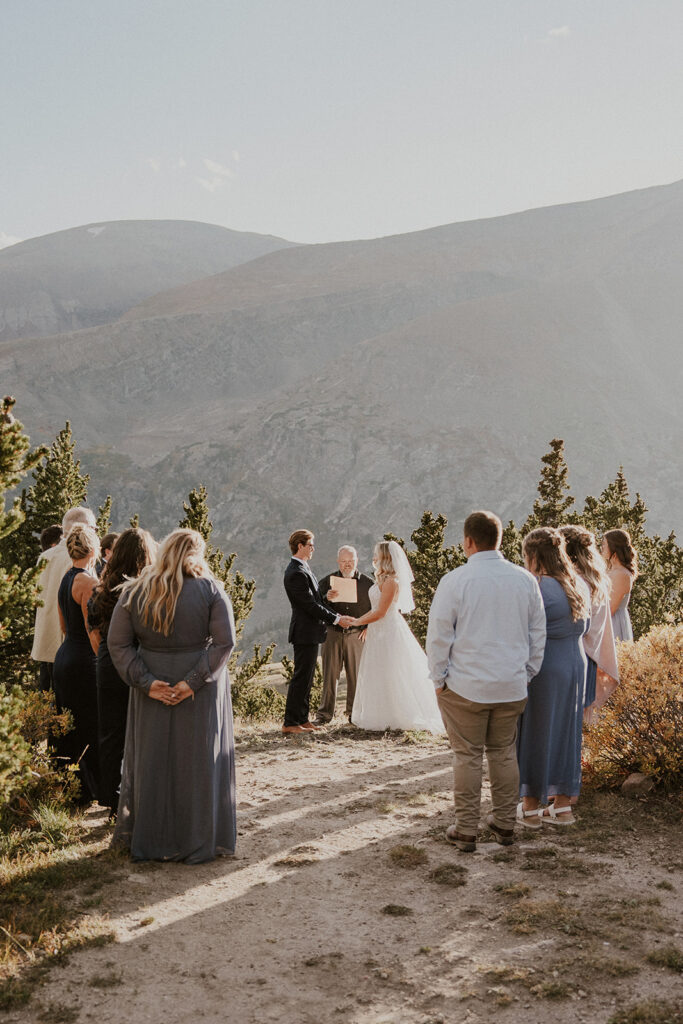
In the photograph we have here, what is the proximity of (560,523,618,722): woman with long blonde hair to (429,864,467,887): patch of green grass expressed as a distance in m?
2.26

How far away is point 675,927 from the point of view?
16.4 ft

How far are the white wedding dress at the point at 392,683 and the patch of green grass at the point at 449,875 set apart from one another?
5.13 meters

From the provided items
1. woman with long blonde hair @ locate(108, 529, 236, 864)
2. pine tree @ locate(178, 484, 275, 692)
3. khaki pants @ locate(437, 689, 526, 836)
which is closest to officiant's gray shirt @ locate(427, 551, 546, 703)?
khaki pants @ locate(437, 689, 526, 836)

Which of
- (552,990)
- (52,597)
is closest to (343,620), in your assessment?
(52,597)

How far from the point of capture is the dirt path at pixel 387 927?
425 cm

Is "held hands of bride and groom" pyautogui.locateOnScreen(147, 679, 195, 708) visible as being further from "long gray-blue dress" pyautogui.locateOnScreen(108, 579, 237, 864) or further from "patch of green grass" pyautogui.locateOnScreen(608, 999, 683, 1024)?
"patch of green grass" pyautogui.locateOnScreen(608, 999, 683, 1024)

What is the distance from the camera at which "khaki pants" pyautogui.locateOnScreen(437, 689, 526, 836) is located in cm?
623

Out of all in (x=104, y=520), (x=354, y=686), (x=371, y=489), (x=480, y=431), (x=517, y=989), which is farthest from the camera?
(x=480, y=431)

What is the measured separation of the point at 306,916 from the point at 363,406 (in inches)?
7624

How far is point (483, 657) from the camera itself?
611 centimetres

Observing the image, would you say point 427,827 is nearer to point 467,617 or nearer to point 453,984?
point 467,617

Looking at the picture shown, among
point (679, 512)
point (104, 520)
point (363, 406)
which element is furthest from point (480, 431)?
point (104, 520)

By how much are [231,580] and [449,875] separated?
14.8 meters

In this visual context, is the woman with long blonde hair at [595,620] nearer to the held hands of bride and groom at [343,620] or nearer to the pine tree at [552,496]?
the held hands of bride and groom at [343,620]
